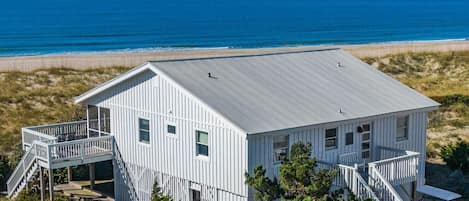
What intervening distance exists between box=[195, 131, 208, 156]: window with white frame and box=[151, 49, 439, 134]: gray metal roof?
1.15 meters

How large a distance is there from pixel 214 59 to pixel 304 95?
340 cm

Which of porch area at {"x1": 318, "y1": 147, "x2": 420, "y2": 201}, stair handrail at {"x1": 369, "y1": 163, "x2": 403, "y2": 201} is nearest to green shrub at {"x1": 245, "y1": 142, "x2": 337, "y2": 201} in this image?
porch area at {"x1": 318, "y1": 147, "x2": 420, "y2": 201}

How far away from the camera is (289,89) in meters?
22.9

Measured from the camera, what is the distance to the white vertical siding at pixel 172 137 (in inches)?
803

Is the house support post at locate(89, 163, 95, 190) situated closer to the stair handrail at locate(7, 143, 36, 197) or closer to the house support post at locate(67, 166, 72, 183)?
the house support post at locate(67, 166, 72, 183)

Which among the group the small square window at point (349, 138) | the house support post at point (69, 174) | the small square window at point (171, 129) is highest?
the small square window at point (171, 129)

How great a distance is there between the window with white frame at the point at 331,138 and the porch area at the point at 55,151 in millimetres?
7852

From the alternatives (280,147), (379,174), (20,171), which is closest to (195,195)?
(280,147)

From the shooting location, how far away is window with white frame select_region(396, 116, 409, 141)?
24016 mm

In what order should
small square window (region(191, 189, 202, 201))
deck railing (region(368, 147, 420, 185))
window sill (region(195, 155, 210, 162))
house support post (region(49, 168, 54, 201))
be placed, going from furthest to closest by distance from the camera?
house support post (region(49, 168, 54, 201)) < small square window (region(191, 189, 202, 201)) < deck railing (region(368, 147, 420, 185)) < window sill (region(195, 155, 210, 162))

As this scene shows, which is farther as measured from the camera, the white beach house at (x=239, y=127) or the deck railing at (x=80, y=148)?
the deck railing at (x=80, y=148)

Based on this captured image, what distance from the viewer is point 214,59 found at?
2392cm

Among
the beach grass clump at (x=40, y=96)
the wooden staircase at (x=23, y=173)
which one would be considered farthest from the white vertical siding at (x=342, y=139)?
the beach grass clump at (x=40, y=96)

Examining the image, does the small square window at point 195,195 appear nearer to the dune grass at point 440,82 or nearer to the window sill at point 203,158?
the window sill at point 203,158
